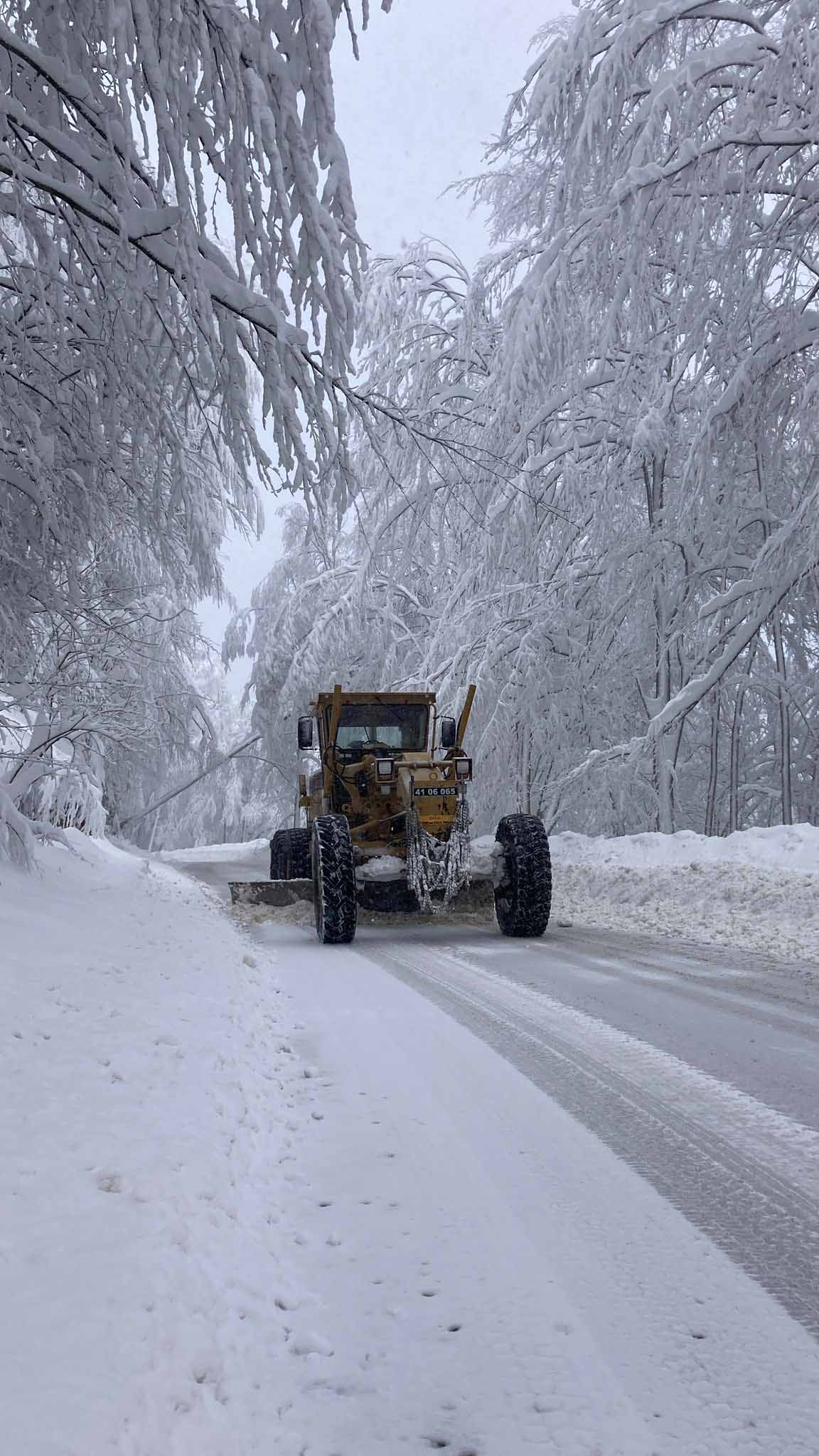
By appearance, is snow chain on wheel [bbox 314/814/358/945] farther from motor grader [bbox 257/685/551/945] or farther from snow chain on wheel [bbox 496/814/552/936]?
snow chain on wheel [bbox 496/814/552/936]

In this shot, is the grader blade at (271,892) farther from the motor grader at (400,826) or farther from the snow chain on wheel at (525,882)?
the snow chain on wheel at (525,882)

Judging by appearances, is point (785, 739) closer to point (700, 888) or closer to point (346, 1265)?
point (700, 888)

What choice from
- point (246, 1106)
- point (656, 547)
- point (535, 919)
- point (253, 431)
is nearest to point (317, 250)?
point (253, 431)

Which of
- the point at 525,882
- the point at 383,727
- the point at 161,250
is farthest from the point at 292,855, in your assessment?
the point at 161,250

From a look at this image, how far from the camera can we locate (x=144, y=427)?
5.45 metres

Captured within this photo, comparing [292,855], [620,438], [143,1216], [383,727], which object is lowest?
[143,1216]

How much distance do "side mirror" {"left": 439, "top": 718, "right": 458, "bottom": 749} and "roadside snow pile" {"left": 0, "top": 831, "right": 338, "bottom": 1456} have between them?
5.80 meters

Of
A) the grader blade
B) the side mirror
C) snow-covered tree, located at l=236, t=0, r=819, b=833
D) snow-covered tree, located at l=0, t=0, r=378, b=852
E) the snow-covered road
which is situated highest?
snow-covered tree, located at l=236, t=0, r=819, b=833

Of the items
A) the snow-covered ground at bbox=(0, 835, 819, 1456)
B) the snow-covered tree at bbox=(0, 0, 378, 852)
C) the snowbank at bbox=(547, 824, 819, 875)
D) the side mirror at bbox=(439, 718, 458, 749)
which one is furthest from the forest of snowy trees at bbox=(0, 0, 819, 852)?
the snow-covered ground at bbox=(0, 835, 819, 1456)

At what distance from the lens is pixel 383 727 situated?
12.1 metres

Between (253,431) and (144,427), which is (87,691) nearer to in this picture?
(144,427)

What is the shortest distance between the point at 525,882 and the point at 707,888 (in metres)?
2.56

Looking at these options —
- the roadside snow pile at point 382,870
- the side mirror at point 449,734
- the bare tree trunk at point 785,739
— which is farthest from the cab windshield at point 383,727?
the bare tree trunk at point 785,739

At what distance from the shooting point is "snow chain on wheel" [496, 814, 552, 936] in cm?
989
